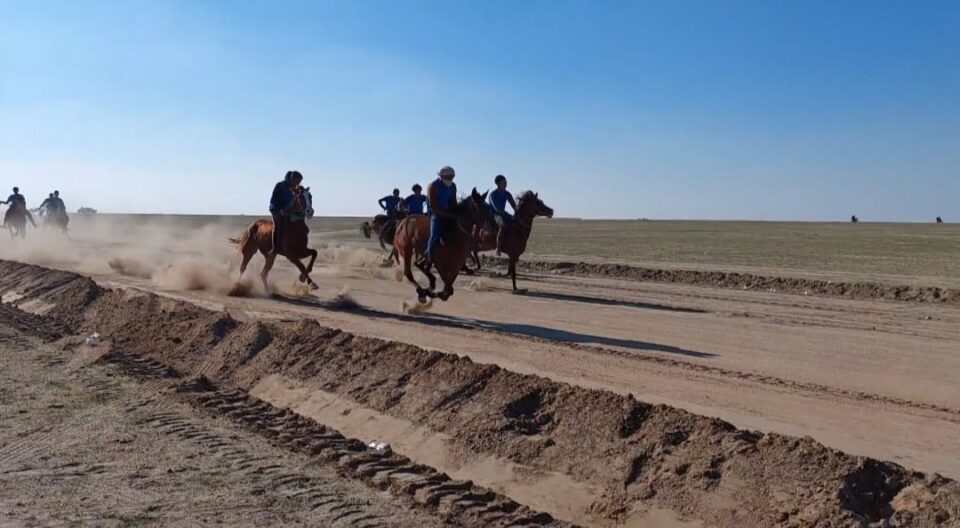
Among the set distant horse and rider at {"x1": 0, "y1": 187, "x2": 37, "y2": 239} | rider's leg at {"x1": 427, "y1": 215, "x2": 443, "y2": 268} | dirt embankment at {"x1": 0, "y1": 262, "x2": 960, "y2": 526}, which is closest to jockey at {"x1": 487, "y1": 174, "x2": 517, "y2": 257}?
rider's leg at {"x1": 427, "y1": 215, "x2": 443, "y2": 268}

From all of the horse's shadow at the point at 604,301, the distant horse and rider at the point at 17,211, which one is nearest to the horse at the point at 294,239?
the horse's shadow at the point at 604,301

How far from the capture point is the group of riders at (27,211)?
3894 cm

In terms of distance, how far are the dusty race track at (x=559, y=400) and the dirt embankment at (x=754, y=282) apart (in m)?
2.93

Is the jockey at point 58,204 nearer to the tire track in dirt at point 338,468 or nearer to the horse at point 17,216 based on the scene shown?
the horse at point 17,216

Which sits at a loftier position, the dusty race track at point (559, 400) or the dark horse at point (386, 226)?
the dark horse at point (386, 226)

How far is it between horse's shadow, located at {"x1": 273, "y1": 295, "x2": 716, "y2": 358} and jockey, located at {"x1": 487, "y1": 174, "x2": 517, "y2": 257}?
4805 mm

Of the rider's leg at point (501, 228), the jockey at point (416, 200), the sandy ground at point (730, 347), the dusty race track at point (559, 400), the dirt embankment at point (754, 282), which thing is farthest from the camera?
the jockey at point (416, 200)

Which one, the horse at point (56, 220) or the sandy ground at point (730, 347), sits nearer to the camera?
the sandy ground at point (730, 347)

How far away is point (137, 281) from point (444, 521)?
18374mm

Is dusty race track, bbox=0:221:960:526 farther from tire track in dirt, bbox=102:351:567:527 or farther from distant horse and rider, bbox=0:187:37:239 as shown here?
distant horse and rider, bbox=0:187:37:239

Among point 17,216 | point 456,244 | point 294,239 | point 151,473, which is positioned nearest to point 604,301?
point 456,244

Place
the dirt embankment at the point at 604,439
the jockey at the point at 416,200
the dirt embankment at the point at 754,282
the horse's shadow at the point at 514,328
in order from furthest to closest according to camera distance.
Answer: the jockey at the point at 416,200 → the dirt embankment at the point at 754,282 → the horse's shadow at the point at 514,328 → the dirt embankment at the point at 604,439

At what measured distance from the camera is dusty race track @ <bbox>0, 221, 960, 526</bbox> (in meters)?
6.82

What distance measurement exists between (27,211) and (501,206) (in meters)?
26.5
